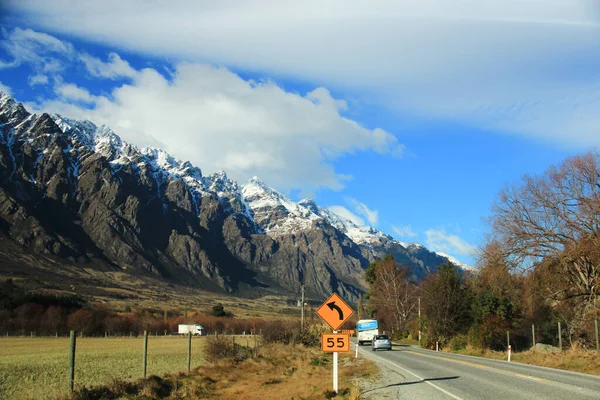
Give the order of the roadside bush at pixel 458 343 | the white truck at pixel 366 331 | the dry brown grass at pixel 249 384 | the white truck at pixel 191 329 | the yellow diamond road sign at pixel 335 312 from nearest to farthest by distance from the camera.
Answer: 1. the yellow diamond road sign at pixel 335 312
2. the dry brown grass at pixel 249 384
3. the roadside bush at pixel 458 343
4. the white truck at pixel 366 331
5. the white truck at pixel 191 329

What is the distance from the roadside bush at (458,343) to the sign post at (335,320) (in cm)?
3457

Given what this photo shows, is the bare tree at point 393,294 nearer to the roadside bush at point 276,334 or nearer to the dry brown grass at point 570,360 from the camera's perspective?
the roadside bush at point 276,334

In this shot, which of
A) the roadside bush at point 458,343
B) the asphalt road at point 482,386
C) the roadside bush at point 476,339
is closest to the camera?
the asphalt road at point 482,386

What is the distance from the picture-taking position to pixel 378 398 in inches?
583

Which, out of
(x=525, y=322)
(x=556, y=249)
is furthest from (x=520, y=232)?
(x=525, y=322)

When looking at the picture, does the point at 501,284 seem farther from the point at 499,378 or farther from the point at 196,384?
the point at 196,384

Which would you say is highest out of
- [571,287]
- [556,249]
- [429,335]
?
[556,249]

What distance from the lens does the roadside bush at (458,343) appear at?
47.3 m

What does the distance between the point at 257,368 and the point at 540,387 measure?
14.9m

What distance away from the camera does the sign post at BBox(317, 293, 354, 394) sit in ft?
51.9

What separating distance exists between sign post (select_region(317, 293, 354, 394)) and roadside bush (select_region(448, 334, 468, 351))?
34571 millimetres

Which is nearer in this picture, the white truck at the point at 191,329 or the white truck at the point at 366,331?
the white truck at the point at 366,331

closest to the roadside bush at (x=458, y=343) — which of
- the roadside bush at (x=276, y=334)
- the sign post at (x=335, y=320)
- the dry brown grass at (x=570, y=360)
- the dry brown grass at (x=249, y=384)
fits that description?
the roadside bush at (x=276, y=334)

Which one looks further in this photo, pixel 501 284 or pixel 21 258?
pixel 21 258
